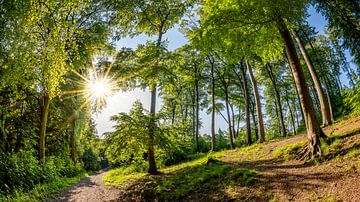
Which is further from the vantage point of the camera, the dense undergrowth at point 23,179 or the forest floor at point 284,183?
the dense undergrowth at point 23,179

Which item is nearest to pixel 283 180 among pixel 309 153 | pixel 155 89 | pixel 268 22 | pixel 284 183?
pixel 284 183

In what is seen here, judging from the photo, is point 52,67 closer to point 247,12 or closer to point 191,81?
point 247,12

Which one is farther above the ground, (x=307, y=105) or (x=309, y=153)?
(x=307, y=105)

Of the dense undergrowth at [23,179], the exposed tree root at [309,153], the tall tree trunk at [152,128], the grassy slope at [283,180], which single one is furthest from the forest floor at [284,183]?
the tall tree trunk at [152,128]

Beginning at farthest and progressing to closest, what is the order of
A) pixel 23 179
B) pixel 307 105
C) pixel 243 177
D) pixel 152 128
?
pixel 152 128 → pixel 23 179 → pixel 307 105 → pixel 243 177

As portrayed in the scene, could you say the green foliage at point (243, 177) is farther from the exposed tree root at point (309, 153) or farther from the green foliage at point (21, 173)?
the green foliage at point (21, 173)

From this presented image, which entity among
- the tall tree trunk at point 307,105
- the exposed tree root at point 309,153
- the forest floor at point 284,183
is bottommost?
the forest floor at point 284,183

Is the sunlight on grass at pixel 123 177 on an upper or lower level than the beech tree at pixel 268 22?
lower

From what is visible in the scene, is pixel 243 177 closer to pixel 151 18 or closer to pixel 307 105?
pixel 307 105

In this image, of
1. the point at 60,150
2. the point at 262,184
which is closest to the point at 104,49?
the point at 60,150

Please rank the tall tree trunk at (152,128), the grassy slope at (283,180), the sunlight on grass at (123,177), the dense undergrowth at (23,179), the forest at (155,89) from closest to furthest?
1. the grassy slope at (283,180)
2. the forest at (155,89)
3. the dense undergrowth at (23,179)
4. the tall tree trunk at (152,128)
5. the sunlight on grass at (123,177)

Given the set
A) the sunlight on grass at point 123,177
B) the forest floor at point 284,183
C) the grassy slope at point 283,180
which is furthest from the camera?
the sunlight on grass at point 123,177

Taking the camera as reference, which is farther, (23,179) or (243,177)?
(23,179)

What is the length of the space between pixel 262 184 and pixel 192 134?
20.7 metres
